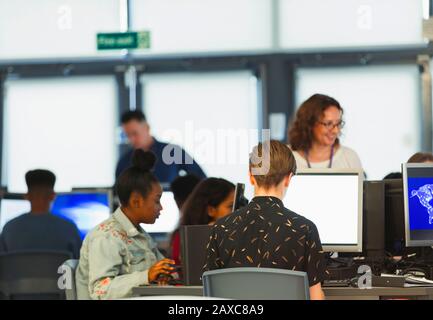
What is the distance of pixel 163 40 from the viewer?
27.4 ft

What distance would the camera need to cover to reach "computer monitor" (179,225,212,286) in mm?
3693

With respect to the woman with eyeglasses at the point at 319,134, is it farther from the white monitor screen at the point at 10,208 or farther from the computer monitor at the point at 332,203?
the white monitor screen at the point at 10,208

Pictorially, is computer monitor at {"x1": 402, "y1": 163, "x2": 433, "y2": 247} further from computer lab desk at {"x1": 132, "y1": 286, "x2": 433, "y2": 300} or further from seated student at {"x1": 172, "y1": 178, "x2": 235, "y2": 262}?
seated student at {"x1": 172, "y1": 178, "x2": 235, "y2": 262}

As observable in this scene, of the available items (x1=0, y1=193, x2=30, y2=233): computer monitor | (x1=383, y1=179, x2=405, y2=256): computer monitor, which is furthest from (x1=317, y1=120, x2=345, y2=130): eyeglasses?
(x1=0, y1=193, x2=30, y2=233): computer monitor

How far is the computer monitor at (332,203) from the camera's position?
12.8 ft

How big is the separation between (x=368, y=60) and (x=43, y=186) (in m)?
3.78

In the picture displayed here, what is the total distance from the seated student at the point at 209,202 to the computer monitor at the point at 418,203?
78 cm

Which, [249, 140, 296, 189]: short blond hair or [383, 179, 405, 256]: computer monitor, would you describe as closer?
[249, 140, 296, 189]: short blond hair

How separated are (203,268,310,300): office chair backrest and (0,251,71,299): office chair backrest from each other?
191cm

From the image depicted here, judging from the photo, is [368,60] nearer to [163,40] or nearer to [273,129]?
[273,129]

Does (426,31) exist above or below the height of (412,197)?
above

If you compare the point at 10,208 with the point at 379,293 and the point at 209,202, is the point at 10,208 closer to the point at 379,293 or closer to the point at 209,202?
the point at 209,202

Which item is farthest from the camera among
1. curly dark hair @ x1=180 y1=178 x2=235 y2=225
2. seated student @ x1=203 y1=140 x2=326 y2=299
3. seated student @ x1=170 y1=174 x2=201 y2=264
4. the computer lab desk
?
seated student @ x1=170 y1=174 x2=201 y2=264
